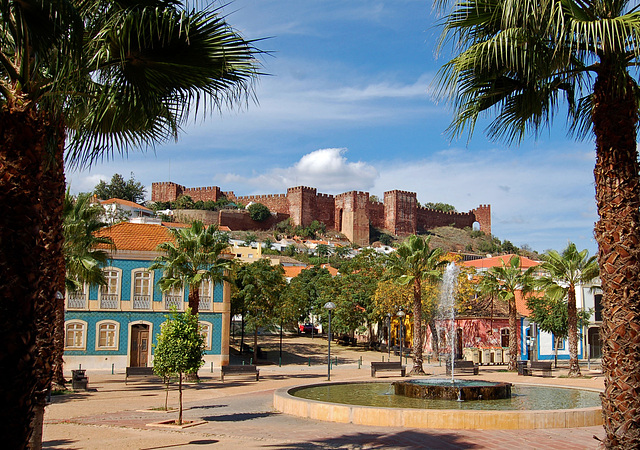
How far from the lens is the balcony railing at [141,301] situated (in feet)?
103

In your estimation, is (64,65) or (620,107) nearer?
(64,65)

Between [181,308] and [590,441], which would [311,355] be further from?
[590,441]

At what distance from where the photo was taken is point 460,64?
6852 millimetres

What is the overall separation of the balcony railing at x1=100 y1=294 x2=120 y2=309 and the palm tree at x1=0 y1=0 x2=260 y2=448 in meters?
25.8

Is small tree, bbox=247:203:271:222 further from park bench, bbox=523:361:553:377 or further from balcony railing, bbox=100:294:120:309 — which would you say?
park bench, bbox=523:361:553:377

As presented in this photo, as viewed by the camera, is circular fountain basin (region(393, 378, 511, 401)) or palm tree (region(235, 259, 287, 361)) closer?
circular fountain basin (region(393, 378, 511, 401))

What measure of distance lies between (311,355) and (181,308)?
39.4 ft

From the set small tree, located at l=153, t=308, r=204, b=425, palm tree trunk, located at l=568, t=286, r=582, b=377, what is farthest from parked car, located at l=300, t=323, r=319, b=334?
small tree, located at l=153, t=308, r=204, b=425

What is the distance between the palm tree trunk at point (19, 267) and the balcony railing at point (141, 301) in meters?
27.3

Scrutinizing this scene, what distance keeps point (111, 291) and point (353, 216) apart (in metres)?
101

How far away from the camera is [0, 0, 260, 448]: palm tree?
4.70 meters

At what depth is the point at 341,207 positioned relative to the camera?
442ft

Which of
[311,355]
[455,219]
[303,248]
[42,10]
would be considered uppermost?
[455,219]

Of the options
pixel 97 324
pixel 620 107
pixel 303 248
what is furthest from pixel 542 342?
pixel 303 248
